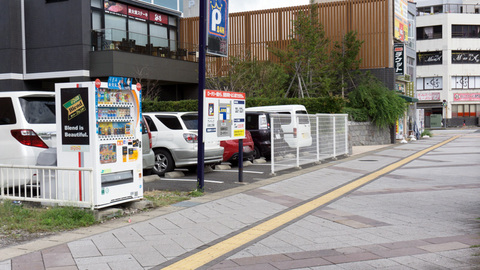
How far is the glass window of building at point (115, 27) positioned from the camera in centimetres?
2345

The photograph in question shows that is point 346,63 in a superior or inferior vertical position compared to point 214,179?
superior

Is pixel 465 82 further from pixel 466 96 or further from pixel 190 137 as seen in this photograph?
pixel 190 137

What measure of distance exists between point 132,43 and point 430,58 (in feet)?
164

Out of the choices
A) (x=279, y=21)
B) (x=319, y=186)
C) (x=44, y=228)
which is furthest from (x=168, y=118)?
(x=279, y=21)

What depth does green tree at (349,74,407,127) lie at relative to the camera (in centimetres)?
2675

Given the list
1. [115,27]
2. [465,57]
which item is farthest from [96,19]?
[465,57]

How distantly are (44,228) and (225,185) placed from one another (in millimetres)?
4854

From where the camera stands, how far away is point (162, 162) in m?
12.6

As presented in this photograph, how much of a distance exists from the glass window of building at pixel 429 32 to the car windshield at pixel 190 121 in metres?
58.2

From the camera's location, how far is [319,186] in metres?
11.3

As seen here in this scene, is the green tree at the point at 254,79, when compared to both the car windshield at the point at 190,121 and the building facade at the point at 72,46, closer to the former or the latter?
the building facade at the point at 72,46

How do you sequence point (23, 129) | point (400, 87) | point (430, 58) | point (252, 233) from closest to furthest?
point (252, 233), point (23, 129), point (400, 87), point (430, 58)

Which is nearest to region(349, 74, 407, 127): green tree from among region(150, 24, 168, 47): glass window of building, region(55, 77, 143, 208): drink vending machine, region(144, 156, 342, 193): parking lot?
region(150, 24, 168, 47): glass window of building

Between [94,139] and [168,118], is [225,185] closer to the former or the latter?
[168,118]
